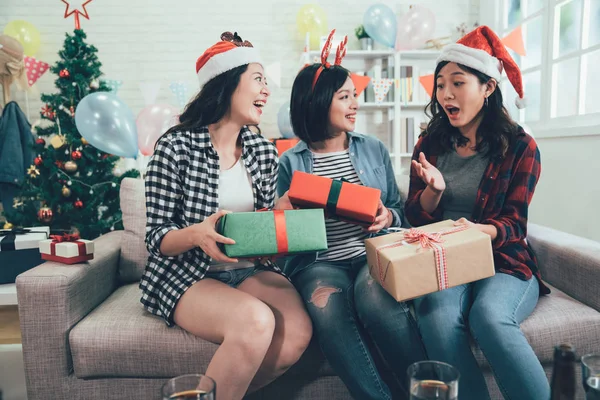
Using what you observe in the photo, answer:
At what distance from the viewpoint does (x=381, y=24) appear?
393cm

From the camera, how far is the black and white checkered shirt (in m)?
1.34

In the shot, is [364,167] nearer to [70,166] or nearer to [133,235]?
[133,235]

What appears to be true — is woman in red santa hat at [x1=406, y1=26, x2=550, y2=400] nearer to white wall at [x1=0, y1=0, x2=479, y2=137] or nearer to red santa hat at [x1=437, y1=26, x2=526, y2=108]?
red santa hat at [x1=437, y1=26, x2=526, y2=108]

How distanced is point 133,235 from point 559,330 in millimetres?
1512

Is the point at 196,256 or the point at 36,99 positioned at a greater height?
the point at 36,99

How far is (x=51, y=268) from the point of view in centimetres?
141

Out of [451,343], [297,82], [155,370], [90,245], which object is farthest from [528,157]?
[90,245]

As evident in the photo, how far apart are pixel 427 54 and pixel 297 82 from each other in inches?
119

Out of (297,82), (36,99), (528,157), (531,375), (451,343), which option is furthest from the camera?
(36,99)

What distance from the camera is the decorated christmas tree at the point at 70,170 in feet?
9.96

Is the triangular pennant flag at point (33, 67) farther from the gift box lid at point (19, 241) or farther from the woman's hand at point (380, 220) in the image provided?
the woman's hand at point (380, 220)

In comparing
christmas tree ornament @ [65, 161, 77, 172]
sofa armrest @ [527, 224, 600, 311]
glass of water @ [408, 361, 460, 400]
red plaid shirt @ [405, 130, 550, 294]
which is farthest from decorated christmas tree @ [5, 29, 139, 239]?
glass of water @ [408, 361, 460, 400]

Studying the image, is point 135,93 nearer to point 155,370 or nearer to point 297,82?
point 297,82

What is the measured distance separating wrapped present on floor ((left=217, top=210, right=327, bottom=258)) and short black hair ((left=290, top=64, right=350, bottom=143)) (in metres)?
0.54
